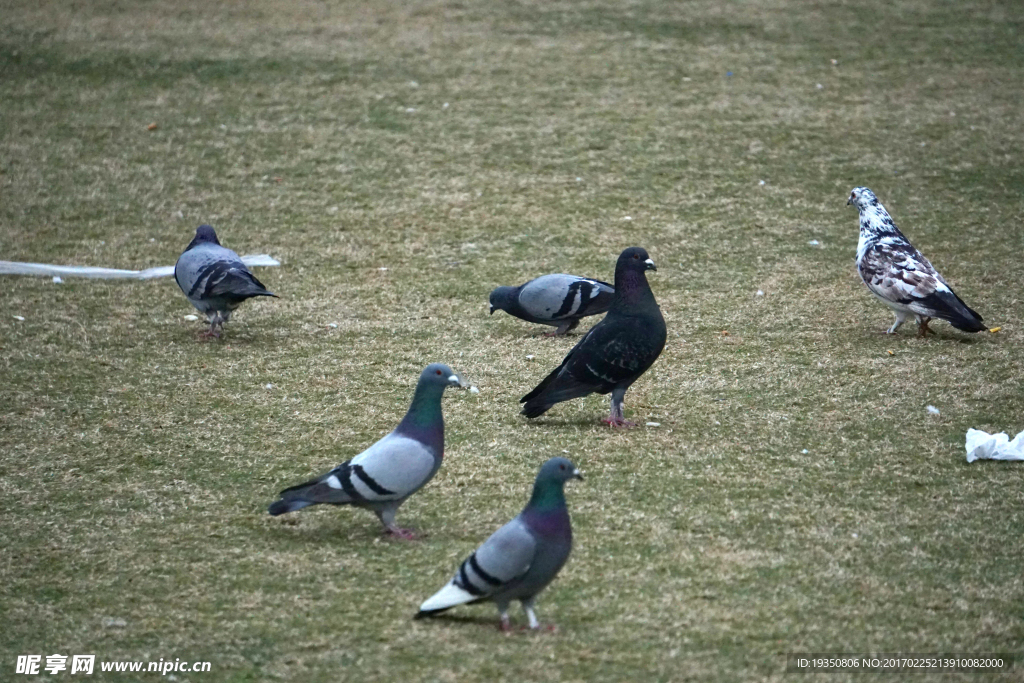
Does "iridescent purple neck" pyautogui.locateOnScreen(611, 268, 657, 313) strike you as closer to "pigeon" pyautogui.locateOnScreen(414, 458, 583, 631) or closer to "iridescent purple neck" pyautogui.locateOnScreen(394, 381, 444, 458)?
"iridescent purple neck" pyautogui.locateOnScreen(394, 381, 444, 458)

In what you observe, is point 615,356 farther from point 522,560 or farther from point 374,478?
point 522,560

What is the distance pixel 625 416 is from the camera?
5.60 metres

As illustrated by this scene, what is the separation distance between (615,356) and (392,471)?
1.56 meters

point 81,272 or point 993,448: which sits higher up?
point 993,448

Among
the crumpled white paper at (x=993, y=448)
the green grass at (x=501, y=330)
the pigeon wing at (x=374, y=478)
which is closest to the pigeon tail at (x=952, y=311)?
the green grass at (x=501, y=330)

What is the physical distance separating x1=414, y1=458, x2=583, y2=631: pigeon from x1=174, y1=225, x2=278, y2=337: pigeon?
3.34 metres

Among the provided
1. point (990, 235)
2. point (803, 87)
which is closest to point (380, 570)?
point (990, 235)

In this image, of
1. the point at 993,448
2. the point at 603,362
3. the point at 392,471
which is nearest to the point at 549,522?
the point at 392,471

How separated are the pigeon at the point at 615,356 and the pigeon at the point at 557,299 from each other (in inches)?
50.4

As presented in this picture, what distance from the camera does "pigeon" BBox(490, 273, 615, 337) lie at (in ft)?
22.0

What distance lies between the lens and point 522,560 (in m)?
3.34

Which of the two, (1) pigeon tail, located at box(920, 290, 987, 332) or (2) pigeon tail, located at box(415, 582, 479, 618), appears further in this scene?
(1) pigeon tail, located at box(920, 290, 987, 332)

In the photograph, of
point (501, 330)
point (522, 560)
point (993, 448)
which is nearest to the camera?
point (522, 560)

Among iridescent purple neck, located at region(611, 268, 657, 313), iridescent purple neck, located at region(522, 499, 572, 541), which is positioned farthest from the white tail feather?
iridescent purple neck, located at region(611, 268, 657, 313)
